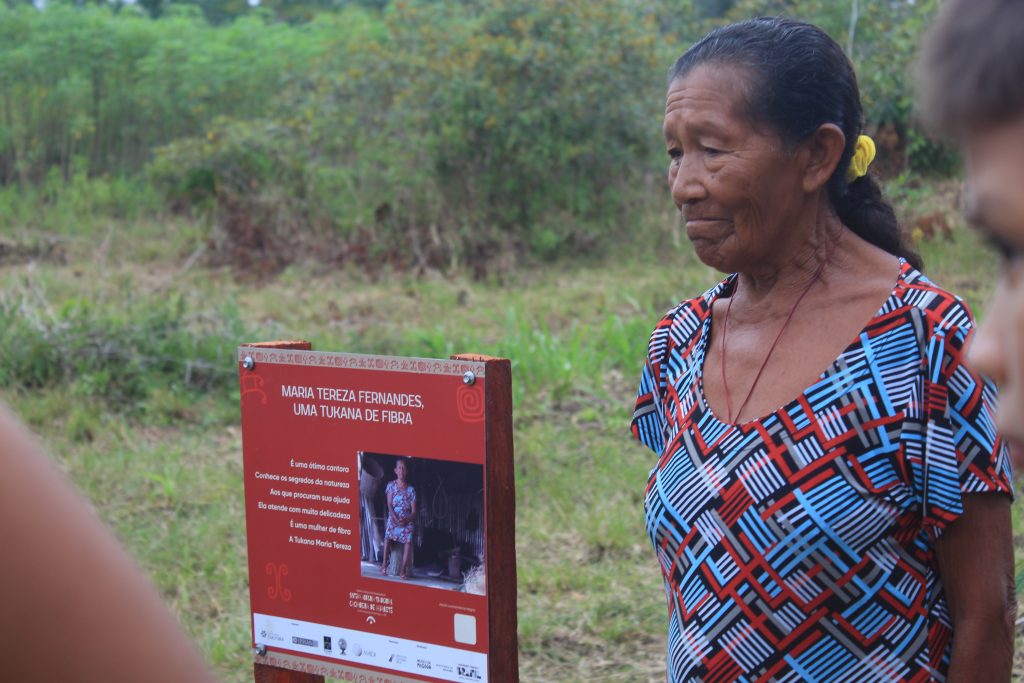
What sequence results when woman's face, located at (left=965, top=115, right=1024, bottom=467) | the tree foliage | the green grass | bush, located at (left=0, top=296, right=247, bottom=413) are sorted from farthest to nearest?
the tree foliage < bush, located at (left=0, top=296, right=247, bottom=413) < the green grass < woman's face, located at (left=965, top=115, right=1024, bottom=467)

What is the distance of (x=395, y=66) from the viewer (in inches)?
402

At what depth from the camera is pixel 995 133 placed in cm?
68

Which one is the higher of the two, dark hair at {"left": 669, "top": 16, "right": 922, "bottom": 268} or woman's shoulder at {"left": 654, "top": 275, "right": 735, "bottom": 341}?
dark hair at {"left": 669, "top": 16, "right": 922, "bottom": 268}

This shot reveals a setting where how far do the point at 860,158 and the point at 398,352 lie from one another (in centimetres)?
494

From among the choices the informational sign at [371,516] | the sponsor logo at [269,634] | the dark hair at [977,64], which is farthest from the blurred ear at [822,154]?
the sponsor logo at [269,634]

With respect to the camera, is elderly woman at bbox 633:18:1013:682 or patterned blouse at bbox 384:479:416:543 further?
patterned blouse at bbox 384:479:416:543

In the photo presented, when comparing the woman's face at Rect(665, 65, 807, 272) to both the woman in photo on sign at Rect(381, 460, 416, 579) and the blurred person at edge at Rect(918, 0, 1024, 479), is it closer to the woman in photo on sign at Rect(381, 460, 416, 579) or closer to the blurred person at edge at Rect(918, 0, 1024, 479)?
the woman in photo on sign at Rect(381, 460, 416, 579)

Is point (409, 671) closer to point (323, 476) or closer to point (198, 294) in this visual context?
point (323, 476)

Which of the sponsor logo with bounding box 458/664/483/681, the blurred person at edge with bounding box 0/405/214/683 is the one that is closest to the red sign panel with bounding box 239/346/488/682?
the sponsor logo with bounding box 458/664/483/681

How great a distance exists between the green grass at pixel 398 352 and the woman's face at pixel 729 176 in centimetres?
194

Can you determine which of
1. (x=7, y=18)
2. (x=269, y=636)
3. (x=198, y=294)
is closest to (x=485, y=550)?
(x=269, y=636)

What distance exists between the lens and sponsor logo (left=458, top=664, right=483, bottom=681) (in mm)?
2203

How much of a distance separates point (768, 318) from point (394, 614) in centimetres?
92

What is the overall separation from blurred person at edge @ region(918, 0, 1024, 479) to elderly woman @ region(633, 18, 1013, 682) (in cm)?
104
